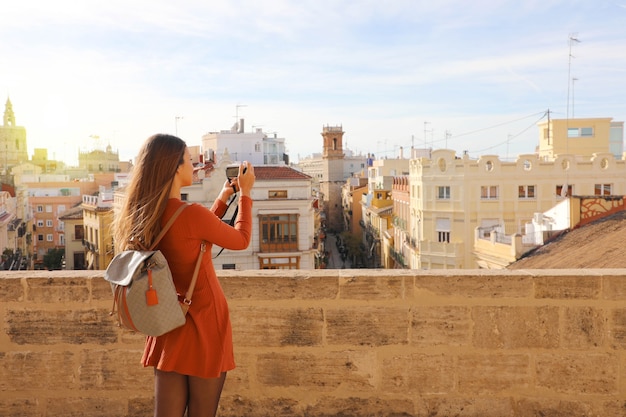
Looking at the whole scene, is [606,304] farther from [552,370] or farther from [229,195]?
[229,195]

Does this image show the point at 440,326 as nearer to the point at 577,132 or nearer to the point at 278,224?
the point at 278,224

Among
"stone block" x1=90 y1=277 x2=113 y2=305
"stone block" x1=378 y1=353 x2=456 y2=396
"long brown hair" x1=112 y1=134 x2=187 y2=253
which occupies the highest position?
"long brown hair" x1=112 y1=134 x2=187 y2=253

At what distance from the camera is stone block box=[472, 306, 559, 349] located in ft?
11.6

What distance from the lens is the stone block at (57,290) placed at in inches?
145

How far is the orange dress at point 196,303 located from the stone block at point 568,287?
71.4 inches

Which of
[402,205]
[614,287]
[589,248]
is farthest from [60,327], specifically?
[402,205]

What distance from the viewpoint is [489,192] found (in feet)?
118

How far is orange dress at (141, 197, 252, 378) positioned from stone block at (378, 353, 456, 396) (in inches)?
51.2

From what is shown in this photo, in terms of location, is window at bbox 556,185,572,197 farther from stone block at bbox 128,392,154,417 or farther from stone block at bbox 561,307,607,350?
Answer: stone block at bbox 128,392,154,417

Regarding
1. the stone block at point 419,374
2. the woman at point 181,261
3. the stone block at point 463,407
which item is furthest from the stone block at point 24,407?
the stone block at point 463,407

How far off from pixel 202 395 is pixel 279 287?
1.12m

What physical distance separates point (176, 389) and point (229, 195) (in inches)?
33.4

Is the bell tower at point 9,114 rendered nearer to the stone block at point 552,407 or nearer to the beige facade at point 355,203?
the beige facade at point 355,203

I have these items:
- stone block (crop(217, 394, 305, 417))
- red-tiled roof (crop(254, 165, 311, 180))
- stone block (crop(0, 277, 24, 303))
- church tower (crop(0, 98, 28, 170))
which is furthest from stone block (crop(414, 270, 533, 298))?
church tower (crop(0, 98, 28, 170))
